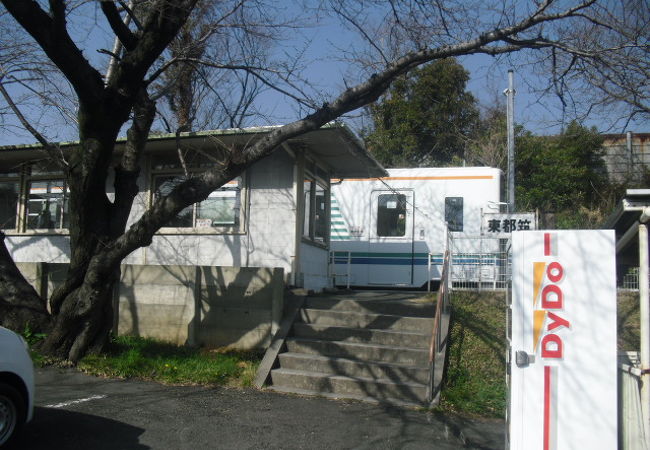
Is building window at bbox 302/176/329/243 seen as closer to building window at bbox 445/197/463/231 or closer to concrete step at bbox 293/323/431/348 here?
concrete step at bbox 293/323/431/348

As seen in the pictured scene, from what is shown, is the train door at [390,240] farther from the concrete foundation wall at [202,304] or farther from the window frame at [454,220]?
the concrete foundation wall at [202,304]

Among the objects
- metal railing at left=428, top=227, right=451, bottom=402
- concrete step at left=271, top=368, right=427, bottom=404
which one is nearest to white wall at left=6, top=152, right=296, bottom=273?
concrete step at left=271, top=368, right=427, bottom=404

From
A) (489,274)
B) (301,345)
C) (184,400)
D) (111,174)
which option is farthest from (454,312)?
(111,174)

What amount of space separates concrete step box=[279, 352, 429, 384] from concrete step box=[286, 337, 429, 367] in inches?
6.9

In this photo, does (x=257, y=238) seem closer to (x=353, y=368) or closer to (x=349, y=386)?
(x=353, y=368)

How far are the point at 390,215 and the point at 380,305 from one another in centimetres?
461

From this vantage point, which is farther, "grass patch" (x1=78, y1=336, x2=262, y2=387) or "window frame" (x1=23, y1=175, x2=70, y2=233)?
"window frame" (x1=23, y1=175, x2=70, y2=233)

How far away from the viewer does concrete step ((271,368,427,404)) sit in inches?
306

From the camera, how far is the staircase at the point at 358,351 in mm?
7973

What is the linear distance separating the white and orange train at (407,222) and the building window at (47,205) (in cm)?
629

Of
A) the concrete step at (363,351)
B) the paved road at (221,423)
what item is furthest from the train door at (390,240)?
the paved road at (221,423)

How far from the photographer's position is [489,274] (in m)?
11.1

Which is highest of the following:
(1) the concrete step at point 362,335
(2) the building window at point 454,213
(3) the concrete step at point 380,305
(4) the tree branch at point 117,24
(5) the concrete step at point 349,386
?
(4) the tree branch at point 117,24

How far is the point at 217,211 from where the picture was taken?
455 inches
